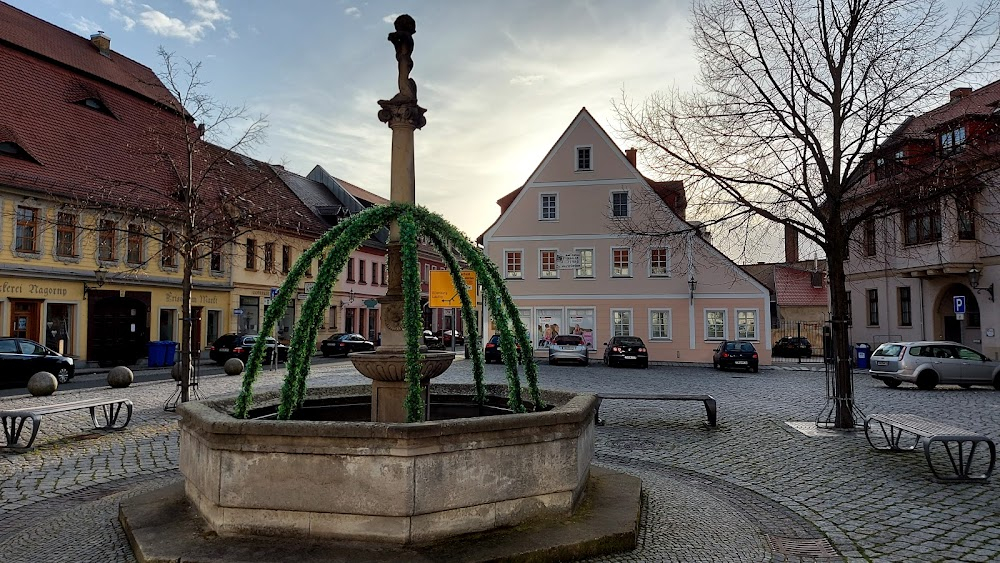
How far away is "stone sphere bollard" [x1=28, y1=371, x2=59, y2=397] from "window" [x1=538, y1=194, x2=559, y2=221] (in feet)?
77.1

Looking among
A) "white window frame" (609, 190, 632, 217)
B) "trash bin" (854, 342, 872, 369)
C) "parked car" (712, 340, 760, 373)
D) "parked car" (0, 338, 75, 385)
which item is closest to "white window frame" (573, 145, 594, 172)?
"white window frame" (609, 190, 632, 217)

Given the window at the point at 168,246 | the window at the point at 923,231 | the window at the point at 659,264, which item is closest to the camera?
the window at the point at 168,246

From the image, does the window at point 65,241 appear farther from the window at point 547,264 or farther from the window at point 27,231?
the window at point 547,264

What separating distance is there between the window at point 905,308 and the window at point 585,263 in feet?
47.9

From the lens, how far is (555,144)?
114 ft

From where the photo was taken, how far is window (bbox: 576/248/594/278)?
34438 millimetres

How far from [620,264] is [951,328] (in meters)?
15.0

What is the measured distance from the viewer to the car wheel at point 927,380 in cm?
1978

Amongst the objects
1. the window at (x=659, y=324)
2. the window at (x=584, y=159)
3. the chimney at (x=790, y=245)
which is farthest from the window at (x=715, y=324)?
the chimney at (x=790, y=245)

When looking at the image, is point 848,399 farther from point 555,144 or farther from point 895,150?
point 555,144

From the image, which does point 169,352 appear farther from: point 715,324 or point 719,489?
point 719,489

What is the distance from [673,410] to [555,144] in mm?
22658

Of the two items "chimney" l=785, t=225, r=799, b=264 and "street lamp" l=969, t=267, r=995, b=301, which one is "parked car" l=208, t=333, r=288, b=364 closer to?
"chimney" l=785, t=225, r=799, b=264

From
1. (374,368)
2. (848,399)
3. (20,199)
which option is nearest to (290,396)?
(374,368)
